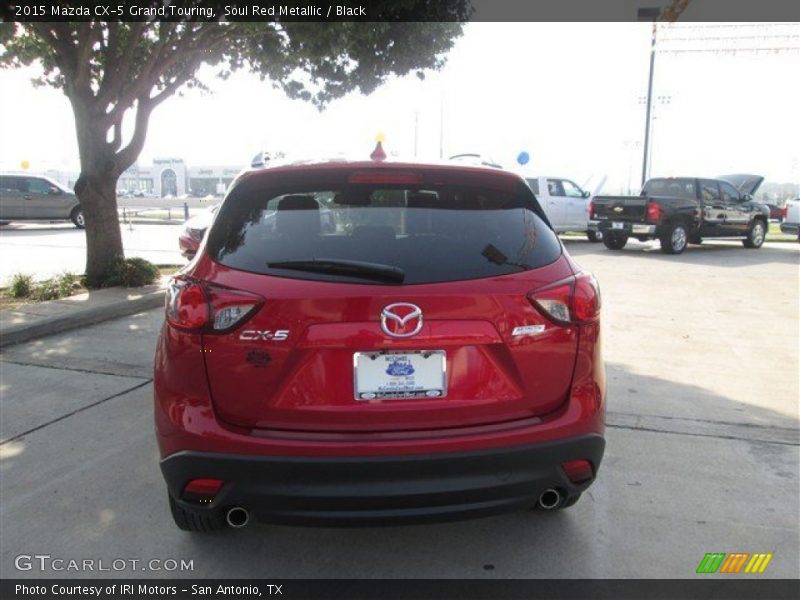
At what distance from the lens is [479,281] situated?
2459 millimetres

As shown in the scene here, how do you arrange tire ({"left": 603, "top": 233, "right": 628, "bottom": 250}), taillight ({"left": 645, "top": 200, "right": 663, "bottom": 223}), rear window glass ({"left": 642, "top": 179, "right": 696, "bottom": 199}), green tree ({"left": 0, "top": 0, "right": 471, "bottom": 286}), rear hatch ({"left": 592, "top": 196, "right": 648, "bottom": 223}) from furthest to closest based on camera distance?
rear window glass ({"left": 642, "top": 179, "right": 696, "bottom": 199}), tire ({"left": 603, "top": 233, "right": 628, "bottom": 250}), rear hatch ({"left": 592, "top": 196, "right": 648, "bottom": 223}), taillight ({"left": 645, "top": 200, "right": 663, "bottom": 223}), green tree ({"left": 0, "top": 0, "right": 471, "bottom": 286})

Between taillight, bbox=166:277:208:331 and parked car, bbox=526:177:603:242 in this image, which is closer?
taillight, bbox=166:277:208:331

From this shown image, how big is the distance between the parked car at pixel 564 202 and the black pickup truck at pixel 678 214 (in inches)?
77.9

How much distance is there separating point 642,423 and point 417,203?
8.83 feet

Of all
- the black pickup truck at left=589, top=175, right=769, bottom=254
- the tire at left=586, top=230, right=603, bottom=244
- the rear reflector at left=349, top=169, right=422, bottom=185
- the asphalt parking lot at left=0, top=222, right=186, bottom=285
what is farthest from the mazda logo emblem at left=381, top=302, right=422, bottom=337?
the tire at left=586, top=230, right=603, bottom=244

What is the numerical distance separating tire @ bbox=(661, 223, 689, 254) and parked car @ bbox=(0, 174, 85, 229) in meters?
16.9

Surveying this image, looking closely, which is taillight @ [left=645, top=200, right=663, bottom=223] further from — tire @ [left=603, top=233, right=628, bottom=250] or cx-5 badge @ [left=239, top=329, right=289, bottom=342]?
cx-5 badge @ [left=239, top=329, right=289, bottom=342]

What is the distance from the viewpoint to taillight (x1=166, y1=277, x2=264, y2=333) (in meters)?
2.39

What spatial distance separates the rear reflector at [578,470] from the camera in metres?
2.52

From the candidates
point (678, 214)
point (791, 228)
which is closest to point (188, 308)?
point (678, 214)

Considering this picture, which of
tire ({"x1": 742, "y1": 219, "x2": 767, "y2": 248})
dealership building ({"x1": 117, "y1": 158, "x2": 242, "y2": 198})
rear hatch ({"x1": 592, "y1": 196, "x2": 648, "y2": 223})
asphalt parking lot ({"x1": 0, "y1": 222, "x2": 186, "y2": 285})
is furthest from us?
dealership building ({"x1": 117, "y1": 158, "x2": 242, "y2": 198})

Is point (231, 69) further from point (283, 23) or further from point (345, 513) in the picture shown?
point (345, 513)

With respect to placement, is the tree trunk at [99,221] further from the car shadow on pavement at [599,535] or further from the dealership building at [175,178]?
the dealership building at [175,178]

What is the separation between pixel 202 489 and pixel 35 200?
21.6m
